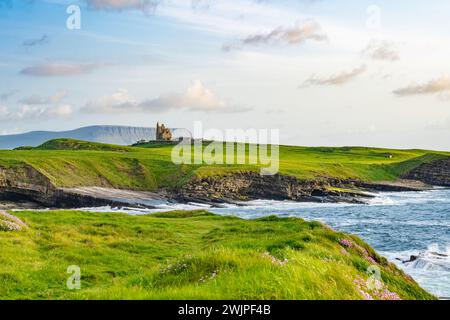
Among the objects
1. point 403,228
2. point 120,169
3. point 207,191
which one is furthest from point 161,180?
point 403,228

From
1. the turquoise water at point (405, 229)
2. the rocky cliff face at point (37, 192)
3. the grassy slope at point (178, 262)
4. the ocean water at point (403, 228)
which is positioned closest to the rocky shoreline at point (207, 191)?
the rocky cliff face at point (37, 192)

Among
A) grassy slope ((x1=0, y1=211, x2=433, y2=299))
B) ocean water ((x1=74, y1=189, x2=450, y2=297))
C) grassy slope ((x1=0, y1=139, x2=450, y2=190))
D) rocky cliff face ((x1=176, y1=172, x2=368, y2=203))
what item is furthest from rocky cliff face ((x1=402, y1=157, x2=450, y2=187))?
grassy slope ((x1=0, y1=211, x2=433, y2=299))

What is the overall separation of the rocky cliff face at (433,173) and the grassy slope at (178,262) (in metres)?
146

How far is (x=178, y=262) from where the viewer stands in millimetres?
15047

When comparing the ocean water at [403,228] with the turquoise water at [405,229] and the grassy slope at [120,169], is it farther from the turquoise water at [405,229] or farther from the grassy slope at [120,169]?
the grassy slope at [120,169]

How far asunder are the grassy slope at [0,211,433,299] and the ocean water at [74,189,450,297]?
10.0m

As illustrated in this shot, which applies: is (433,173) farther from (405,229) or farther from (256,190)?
(405,229)

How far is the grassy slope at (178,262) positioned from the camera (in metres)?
11.3

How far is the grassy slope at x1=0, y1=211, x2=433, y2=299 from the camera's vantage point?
11305 millimetres

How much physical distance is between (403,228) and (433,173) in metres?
122

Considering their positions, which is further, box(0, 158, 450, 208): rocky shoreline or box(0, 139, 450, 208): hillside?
box(0, 139, 450, 208): hillside

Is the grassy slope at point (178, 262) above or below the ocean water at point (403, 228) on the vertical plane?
above

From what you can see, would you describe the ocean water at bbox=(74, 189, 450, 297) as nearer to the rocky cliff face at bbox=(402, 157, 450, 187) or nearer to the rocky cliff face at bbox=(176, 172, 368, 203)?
the rocky cliff face at bbox=(176, 172, 368, 203)
